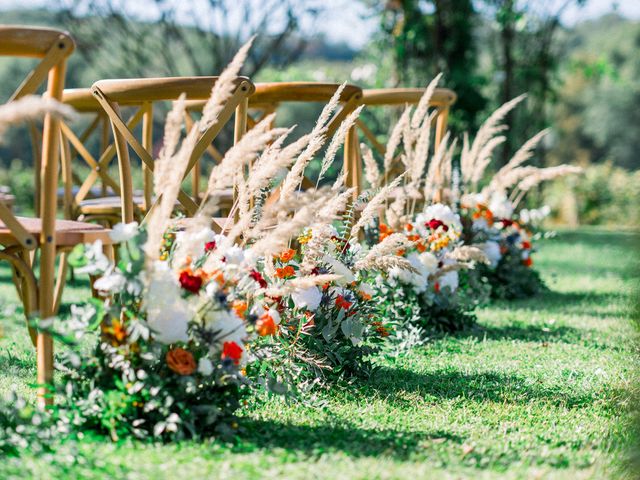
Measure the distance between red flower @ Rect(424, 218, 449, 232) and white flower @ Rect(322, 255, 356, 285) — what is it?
3.20ft

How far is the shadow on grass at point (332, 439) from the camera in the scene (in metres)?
1.79

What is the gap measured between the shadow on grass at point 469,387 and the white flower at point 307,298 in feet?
1.01

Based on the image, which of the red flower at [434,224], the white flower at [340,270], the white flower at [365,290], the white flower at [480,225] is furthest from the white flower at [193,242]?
Result: the white flower at [480,225]

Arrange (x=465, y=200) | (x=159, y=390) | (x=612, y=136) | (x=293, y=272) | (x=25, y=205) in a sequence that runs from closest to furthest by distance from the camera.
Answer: (x=159, y=390) → (x=293, y=272) → (x=465, y=200) → (x=25, y=205) → (x=612, y=136)

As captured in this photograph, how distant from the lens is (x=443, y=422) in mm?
2076

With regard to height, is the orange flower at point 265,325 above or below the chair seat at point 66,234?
below

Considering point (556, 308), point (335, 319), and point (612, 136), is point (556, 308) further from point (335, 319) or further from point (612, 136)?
point (612, 136)

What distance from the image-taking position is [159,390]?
70.1 inches

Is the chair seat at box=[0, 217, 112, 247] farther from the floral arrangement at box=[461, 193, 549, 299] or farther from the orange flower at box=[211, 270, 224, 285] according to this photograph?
the floral arrangement at box=[461, 193, 549, 299]

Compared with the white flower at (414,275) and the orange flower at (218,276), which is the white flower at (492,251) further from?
the orange flower at (218,276)

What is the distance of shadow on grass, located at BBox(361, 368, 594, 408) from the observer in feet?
7.63

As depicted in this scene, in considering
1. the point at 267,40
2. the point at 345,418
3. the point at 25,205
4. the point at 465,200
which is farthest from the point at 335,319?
the point at 25,205

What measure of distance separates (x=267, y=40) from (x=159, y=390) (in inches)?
308

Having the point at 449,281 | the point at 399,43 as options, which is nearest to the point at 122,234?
the point at 449,281
